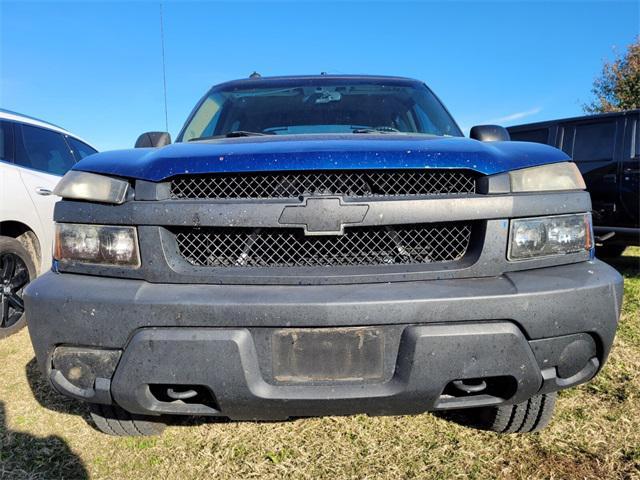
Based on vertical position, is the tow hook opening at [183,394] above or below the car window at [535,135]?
below

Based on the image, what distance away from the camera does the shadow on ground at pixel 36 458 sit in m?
2.00

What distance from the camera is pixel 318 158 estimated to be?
1645 millimetres

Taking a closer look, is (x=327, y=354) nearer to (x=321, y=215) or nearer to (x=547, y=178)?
(x=321, y=215)

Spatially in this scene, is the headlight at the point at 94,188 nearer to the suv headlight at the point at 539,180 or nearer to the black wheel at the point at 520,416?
the suv headlight at the point at 539,180

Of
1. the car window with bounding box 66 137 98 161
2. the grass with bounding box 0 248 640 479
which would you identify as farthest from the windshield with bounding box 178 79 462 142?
the car window with bounding box 66 137 98 161

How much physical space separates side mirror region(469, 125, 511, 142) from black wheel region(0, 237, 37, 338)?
3.75 metres

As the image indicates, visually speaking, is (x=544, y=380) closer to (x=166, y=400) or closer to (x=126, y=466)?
(x=166, y=400)

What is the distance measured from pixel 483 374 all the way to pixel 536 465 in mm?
756

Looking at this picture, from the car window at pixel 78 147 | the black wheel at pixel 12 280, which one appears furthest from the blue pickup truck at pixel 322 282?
the car window at pixel 78 147

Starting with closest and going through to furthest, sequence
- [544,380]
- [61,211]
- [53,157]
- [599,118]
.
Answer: [544,380] → [61,211] → [53,157] → [599,118]

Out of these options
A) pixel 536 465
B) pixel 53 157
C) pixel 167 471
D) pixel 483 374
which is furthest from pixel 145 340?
pixel 53 157

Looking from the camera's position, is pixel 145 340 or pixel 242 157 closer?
pixel 145 340

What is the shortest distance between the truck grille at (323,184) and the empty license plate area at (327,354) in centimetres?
53

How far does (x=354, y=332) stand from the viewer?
1.54m
